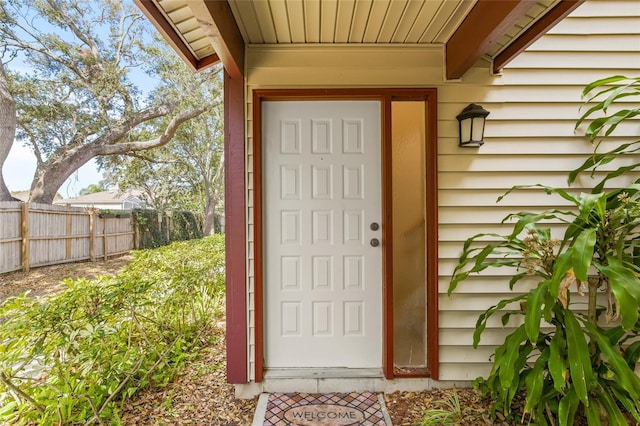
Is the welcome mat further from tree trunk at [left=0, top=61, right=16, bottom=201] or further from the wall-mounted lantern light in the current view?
tree trunk at [left=0, top=61, right=16, bottom=201]

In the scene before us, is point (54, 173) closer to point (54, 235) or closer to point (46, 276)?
point (54, 235)

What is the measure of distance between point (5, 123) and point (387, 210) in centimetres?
400

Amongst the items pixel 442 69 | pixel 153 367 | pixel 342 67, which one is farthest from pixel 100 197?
pixel 442 69

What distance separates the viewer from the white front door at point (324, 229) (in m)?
2.12

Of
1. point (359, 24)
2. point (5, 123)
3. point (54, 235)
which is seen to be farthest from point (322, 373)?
point (5, 123)

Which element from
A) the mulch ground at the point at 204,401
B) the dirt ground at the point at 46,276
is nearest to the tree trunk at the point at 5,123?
the dirt ground at the point at 46,276

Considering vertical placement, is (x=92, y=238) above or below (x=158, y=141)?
below

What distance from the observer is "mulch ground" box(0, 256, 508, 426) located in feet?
5.84

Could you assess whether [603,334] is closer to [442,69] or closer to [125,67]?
[442,69]

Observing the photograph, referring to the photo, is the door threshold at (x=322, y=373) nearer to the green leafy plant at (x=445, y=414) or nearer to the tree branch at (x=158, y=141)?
the green leafy plant at (x=445, y=414)

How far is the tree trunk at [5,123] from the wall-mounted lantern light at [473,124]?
3650mm

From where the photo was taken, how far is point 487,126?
204cm

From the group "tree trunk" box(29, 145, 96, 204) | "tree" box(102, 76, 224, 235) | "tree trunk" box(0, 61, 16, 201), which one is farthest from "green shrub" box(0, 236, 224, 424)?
"tree" box(102, 76, 224, 235)

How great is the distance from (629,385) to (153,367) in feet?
8.91
